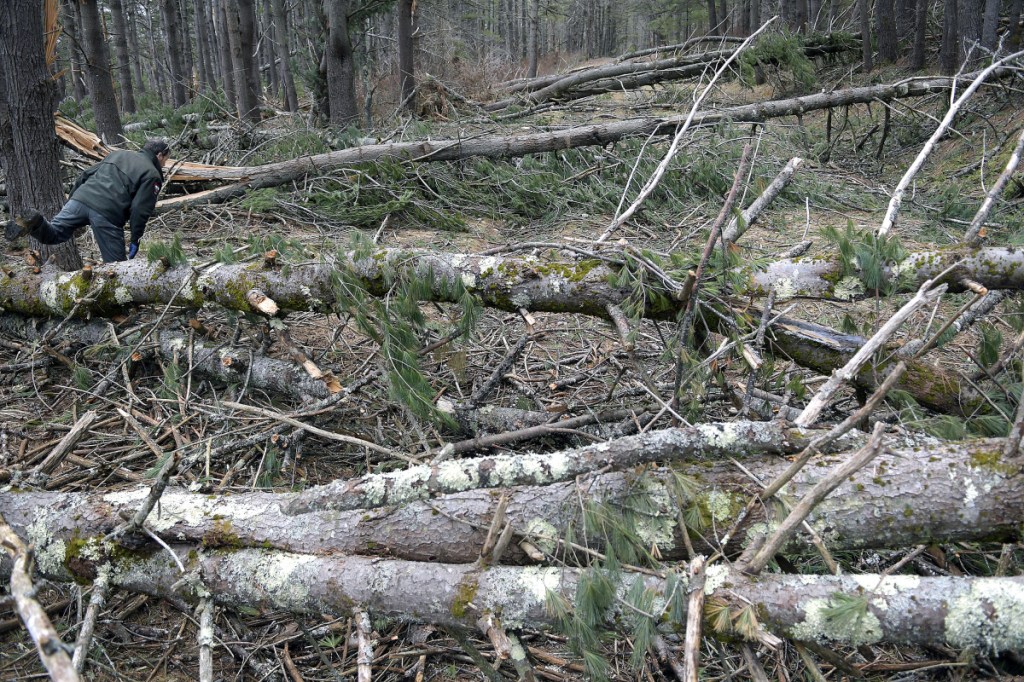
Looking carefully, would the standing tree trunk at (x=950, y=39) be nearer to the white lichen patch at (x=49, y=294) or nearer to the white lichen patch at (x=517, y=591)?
the white lichen patch at (x=517, y=591)

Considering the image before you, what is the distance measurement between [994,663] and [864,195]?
628cm

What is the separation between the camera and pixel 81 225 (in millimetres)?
4797

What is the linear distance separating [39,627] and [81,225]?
4.47 metres

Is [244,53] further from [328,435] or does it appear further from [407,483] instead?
[407,483]

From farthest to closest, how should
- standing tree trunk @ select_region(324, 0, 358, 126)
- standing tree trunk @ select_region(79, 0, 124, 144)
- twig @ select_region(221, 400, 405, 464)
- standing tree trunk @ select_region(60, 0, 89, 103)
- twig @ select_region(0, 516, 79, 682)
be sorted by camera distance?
standing tree trunk @ select_region(324, 0, 358, 126) → standing tree trunk @ select_region(79, 0, 124, 144) → standing tree trunk @ select_region(60, 0, 89, 103) → twig @ select_region(221, 400, 405, 464) → twig @ select_region(0, 516, 79, 682)

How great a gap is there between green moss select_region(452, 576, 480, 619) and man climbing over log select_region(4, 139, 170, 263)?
13.7 ft

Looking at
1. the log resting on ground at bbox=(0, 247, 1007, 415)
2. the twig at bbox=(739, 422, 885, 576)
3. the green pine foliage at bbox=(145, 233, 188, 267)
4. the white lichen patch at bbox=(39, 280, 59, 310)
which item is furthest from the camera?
the white lichen patch at bbox=(39, 280, 59, 310)

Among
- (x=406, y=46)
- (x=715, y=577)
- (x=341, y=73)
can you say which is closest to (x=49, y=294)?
(x=715, y=577)

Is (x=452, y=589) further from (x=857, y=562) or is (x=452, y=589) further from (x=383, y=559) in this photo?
(x=857, y=562)

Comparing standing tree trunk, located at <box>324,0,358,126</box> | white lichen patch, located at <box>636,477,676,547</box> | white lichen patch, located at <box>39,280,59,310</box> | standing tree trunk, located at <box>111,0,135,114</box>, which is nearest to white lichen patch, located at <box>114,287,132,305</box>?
white lichen patch, located at <box>39,280,59,310</box>

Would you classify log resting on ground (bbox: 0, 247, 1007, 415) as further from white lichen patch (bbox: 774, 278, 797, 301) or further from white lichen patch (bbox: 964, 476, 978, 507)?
white lichen patch (bbox: 964, 476, 978, 507)

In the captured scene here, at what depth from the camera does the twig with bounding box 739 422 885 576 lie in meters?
1.61

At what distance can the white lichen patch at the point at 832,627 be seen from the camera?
5.68 ft

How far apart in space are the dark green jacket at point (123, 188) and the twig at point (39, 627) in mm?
3949
